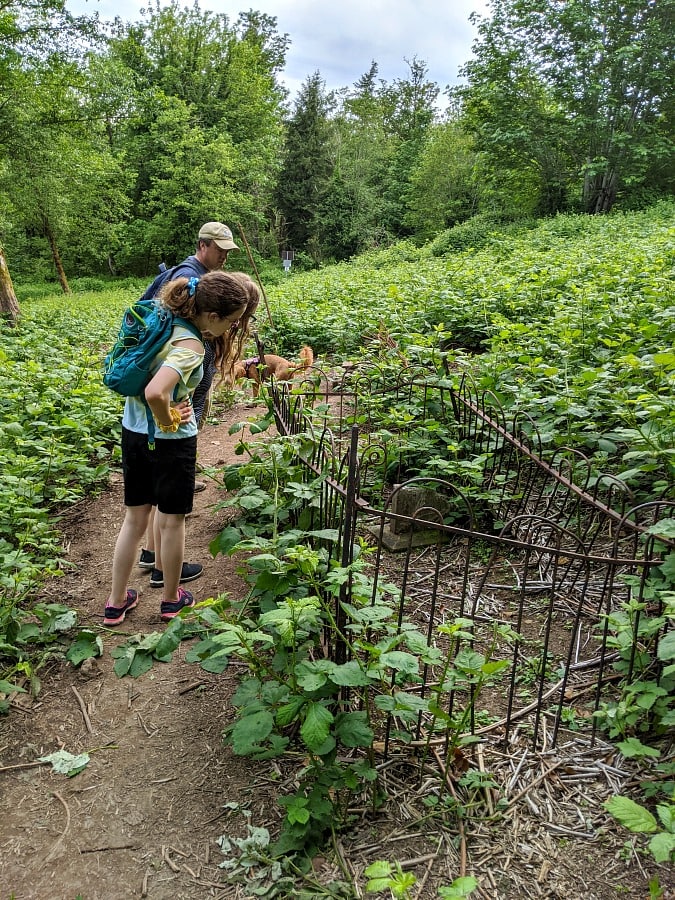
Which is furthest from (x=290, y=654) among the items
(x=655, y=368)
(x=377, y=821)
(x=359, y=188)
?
(x=359, y=188)

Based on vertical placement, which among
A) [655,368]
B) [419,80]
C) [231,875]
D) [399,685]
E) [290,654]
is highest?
[419,80]

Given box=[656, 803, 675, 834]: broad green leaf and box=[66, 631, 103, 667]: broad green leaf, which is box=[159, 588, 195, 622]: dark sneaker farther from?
box=[656, 803, 675, 834]: broad green leaf

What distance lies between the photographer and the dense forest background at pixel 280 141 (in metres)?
15.9

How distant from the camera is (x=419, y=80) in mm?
52281

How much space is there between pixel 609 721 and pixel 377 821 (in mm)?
901

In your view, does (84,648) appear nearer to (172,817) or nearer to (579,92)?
(172,817)

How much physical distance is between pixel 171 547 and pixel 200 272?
1684 millimetres

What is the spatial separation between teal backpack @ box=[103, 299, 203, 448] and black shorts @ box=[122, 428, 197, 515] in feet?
0.87

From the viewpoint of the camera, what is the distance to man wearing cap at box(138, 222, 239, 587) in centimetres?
338

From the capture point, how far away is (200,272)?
3.49 m

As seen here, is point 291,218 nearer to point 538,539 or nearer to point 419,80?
point 419,80

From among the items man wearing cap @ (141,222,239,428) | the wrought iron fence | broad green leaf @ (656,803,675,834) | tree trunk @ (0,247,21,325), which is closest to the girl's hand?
the wrought iron fence

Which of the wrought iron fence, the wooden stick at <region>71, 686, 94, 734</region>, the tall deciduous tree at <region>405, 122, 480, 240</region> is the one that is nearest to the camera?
the wrought iron fence

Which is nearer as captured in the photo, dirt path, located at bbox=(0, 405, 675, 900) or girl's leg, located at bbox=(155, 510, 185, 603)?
dirt path, located at bbox=(0, 405, 675, 900)
